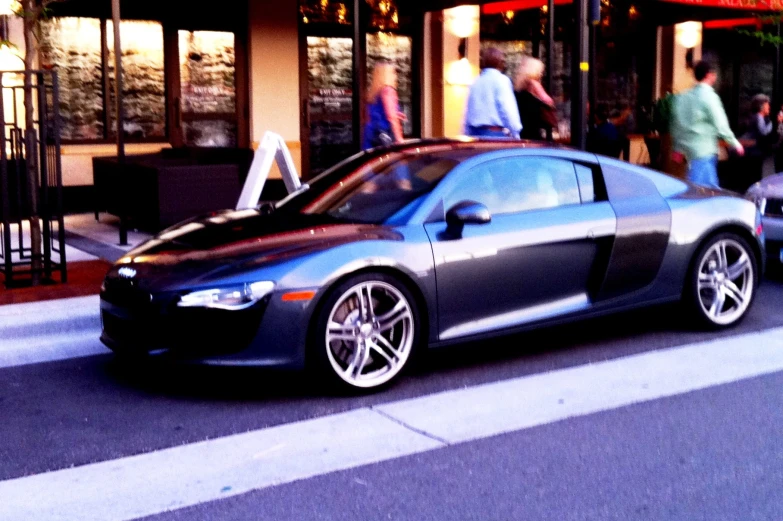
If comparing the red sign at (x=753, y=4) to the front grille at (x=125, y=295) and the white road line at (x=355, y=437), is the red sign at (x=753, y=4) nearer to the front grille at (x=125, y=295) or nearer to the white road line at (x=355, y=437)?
the white road line at (x=355, y=437)

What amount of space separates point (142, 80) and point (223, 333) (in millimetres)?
10478

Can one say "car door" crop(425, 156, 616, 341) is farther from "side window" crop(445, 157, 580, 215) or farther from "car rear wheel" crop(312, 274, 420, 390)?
"car rear wheel" crop(312, 274, 420, 390)

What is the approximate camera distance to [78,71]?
14.7m

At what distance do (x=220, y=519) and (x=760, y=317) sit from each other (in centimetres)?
526

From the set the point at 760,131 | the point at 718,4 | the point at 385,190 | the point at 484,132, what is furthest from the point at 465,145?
the point at 718,4

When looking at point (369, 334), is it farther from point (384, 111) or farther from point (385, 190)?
point (384, 111)

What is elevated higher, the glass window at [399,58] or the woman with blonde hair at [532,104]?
the glass window at [399,58]

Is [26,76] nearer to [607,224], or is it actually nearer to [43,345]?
[43,345]

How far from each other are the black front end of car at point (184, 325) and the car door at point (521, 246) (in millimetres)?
1205

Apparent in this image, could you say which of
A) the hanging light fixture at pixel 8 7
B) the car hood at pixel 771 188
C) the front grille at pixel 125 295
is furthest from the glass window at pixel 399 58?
the front grille at pixel 125 295

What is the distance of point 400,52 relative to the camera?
57.8 feet

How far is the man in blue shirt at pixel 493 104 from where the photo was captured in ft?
31.4

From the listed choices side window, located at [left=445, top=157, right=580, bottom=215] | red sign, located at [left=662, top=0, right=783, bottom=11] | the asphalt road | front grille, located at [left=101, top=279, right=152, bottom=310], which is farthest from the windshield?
red sign, located at [left=662, top=0, right=783, bottom=11]

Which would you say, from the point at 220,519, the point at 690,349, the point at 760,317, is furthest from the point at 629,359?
the point at 220,519
